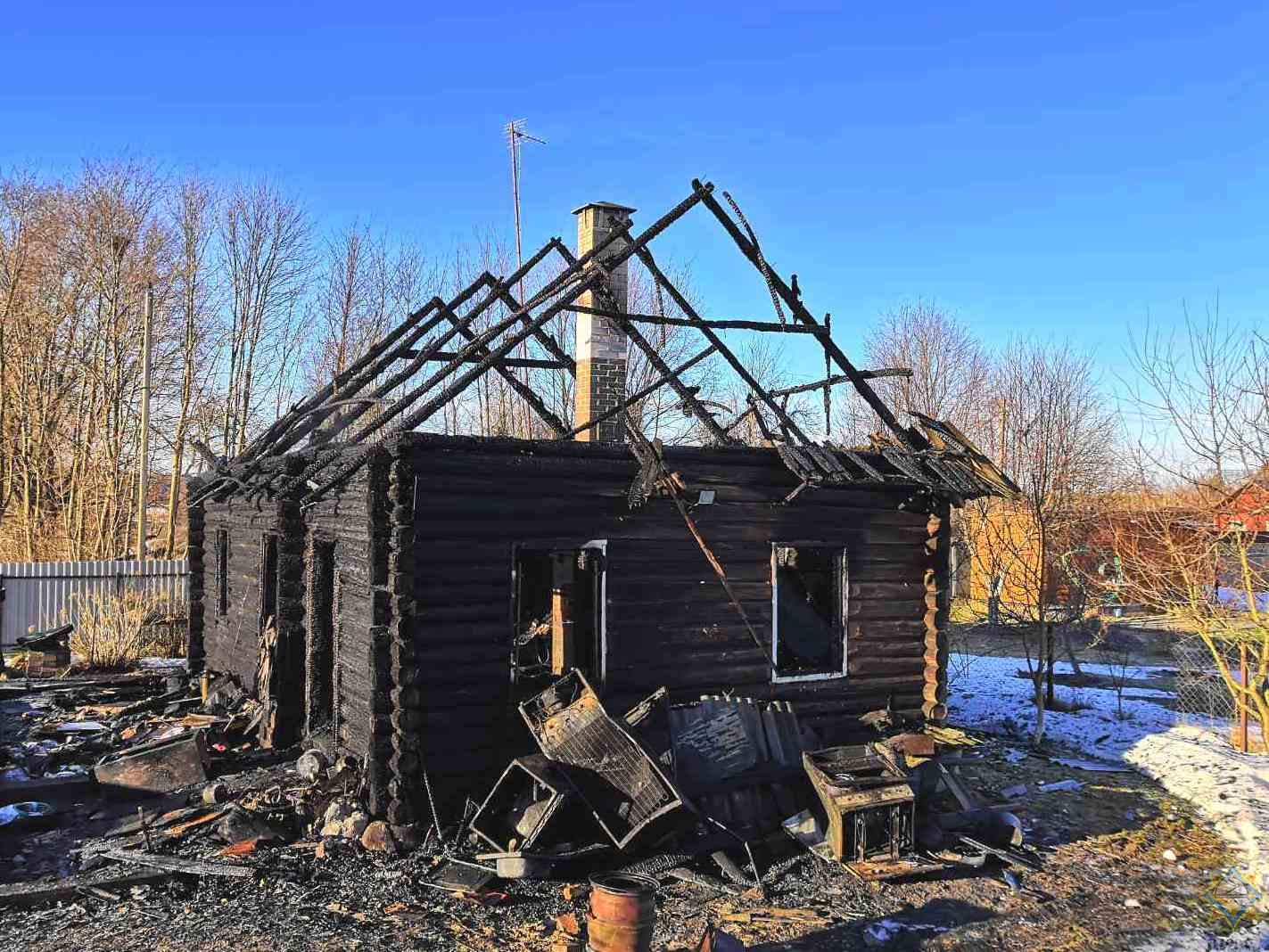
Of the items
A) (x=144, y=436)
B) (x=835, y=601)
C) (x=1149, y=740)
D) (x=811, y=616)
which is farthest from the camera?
(x=144, y=436)

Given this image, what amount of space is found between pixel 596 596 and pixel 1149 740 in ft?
27.2

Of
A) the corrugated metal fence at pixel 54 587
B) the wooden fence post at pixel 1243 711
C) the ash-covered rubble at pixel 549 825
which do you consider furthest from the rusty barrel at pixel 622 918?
the corrugated metal fence at pixel 54 587

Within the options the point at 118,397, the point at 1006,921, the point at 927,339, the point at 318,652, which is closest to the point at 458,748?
the point at 318,652

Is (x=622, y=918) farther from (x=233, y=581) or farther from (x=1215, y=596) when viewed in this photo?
(x=233, y=581)

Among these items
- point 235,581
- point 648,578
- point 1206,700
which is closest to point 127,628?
point 235,581

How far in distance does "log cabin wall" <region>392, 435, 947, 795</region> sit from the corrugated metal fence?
12.3 m

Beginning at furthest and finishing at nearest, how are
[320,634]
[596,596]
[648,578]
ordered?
[320,634], [648,578], [596,596]

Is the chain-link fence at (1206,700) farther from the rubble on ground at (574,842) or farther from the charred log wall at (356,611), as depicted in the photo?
the charred log wall at (356,611)

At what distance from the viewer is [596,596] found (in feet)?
29.7

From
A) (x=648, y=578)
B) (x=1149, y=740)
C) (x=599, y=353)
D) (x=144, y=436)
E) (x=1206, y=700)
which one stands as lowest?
(x=1149, y=740)

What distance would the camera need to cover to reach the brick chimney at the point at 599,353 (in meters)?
12.0

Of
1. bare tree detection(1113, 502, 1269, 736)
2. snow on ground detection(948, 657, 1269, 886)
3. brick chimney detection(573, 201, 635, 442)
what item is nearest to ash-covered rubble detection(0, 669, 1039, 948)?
snow on ground detection(948, 657, 1269, 886)

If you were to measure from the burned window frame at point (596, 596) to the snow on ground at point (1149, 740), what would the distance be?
6.26 m

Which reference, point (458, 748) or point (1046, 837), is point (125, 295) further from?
point (1046, 837)
